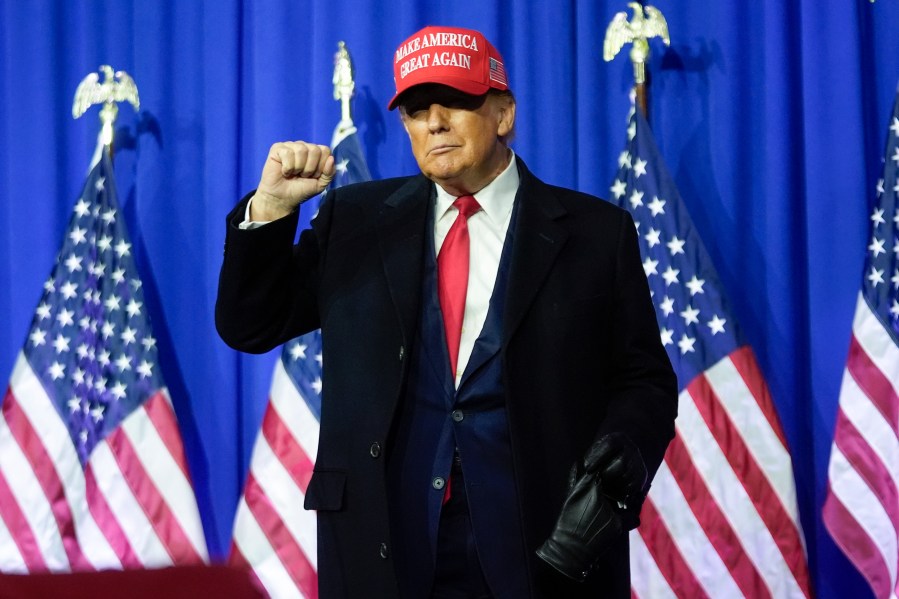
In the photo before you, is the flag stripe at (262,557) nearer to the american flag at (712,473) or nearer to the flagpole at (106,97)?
the american flag at (712,473)

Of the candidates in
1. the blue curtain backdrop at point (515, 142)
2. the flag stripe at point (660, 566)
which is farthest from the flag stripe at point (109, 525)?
the flag stripe at point (660, 566)

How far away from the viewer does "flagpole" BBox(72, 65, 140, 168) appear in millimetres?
3326

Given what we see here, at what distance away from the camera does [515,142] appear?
10.7 ft

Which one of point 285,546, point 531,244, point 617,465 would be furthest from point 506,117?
point 285,546

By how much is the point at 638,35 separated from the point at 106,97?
160cm

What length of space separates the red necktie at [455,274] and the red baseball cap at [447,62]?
176 millimetres

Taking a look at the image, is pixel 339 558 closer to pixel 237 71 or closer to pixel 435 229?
pixel 435 229

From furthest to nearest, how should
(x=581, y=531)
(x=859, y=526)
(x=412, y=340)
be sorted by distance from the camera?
1. (x=859, y=526)
2. (x=412, y=340)
3. (x=581, y=531)

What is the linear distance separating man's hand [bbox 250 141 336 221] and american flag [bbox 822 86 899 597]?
1845 millimetres

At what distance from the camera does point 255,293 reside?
1.54 metres

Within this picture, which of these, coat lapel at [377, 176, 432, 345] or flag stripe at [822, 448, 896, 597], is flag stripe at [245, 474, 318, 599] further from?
coat lapel at [377, 176, 432, 345]

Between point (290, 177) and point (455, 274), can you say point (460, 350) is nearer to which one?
point (455, 274)

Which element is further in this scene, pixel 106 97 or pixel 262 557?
pixel 106 97

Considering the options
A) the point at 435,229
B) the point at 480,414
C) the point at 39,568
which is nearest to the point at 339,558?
the point at 480,414
